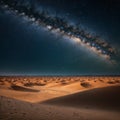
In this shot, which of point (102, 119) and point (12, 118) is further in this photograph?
point (102, 119)

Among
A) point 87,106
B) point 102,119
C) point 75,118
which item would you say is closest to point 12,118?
point 75,118

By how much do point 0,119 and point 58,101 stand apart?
37.3 ft

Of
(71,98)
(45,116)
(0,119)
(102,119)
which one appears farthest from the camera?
(71,98)

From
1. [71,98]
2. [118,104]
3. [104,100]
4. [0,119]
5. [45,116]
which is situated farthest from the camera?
[71,98]

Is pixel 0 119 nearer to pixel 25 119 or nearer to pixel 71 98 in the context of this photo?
pixel 25 119

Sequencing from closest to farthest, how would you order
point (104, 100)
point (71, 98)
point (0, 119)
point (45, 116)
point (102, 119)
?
point (0, 119)
point (45, 116)
point (102, 119)
point (104, 100)
point (71, 98)

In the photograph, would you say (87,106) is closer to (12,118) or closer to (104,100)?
(104,100)

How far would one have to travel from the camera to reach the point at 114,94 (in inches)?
828

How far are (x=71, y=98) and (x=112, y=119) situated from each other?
7.93 metres

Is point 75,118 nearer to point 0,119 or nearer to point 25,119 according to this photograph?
point 25,119

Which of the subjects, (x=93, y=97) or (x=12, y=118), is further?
(x=93, y=97)

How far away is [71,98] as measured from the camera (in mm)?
21656

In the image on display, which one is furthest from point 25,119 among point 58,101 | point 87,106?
point 58,101

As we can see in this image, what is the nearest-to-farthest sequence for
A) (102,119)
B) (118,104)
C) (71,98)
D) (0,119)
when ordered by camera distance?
(0,119) < (102,119) < (118,104) < (71,98)
